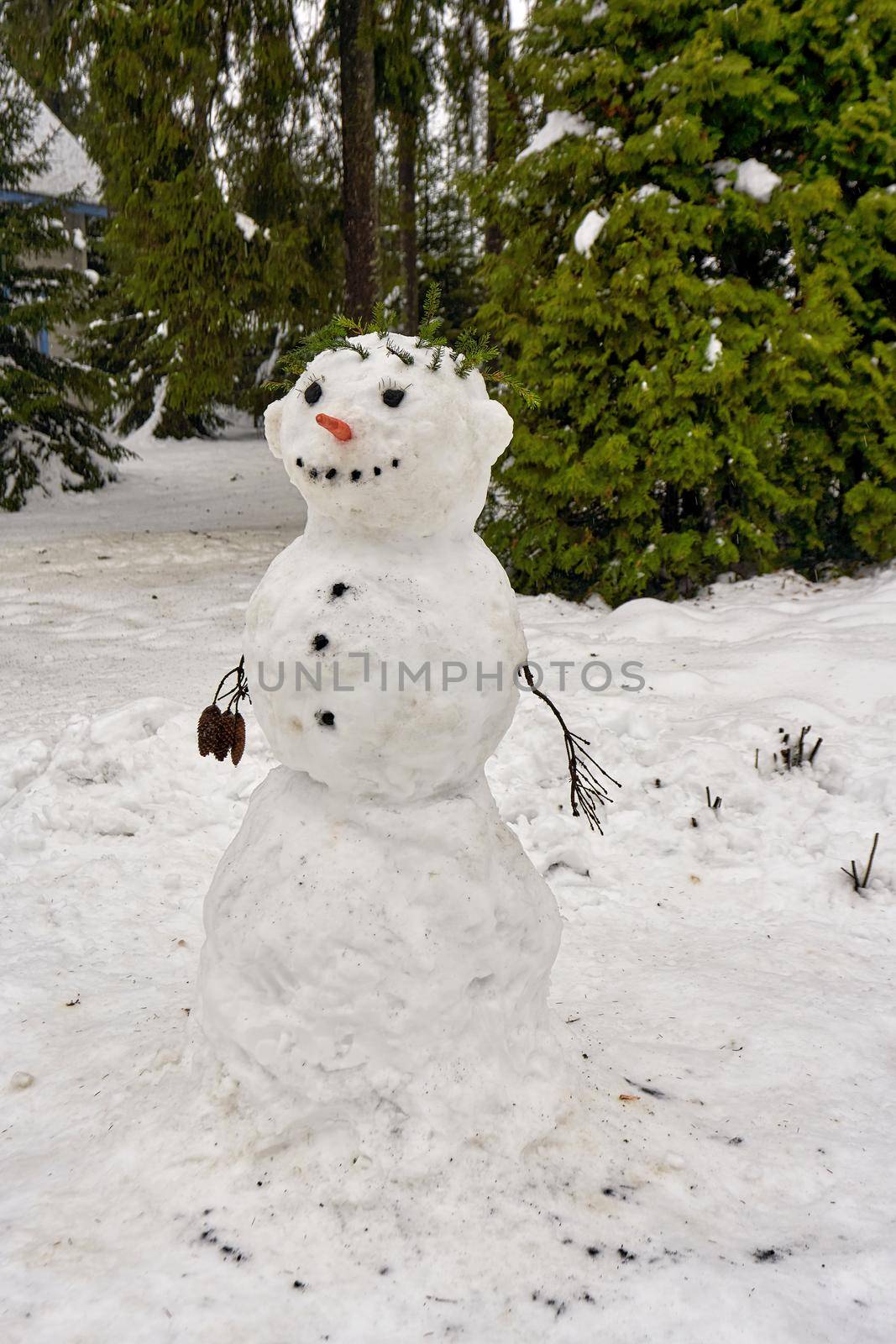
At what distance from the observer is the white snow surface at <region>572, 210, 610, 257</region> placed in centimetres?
627

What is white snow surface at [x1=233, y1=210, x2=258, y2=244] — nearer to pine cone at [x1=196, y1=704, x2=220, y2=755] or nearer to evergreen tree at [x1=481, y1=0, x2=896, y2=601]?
evergreen tree at [x1=481, y1=0, x2=896, y2=601]

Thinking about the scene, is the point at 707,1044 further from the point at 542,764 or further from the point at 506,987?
the point at 542,764

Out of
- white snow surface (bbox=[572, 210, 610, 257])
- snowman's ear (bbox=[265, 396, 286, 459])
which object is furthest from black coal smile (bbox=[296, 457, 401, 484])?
white snow surface (bbox=[572, 210, 610, 257])

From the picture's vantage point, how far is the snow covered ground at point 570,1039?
2.01 m

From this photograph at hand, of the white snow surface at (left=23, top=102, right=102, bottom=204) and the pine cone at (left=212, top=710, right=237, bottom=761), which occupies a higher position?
the white snow surface at (left=23, top=102, right=102, bottom=204)

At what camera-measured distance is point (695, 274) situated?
21.5ft

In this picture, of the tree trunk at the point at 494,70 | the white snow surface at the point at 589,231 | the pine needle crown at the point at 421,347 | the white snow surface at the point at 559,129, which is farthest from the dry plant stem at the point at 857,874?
the tree trunk at the point at 494,70

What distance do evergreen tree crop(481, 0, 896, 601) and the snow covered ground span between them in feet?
3.21

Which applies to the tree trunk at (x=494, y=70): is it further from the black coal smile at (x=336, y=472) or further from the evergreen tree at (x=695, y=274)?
the black coal smile at (x=336, y=472)

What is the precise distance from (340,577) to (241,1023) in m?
1.10

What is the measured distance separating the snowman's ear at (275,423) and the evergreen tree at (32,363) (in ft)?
29.2

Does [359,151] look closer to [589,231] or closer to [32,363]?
[589,231]

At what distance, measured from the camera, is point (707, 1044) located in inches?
117

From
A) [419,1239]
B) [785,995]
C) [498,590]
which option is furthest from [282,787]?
[785,995]
